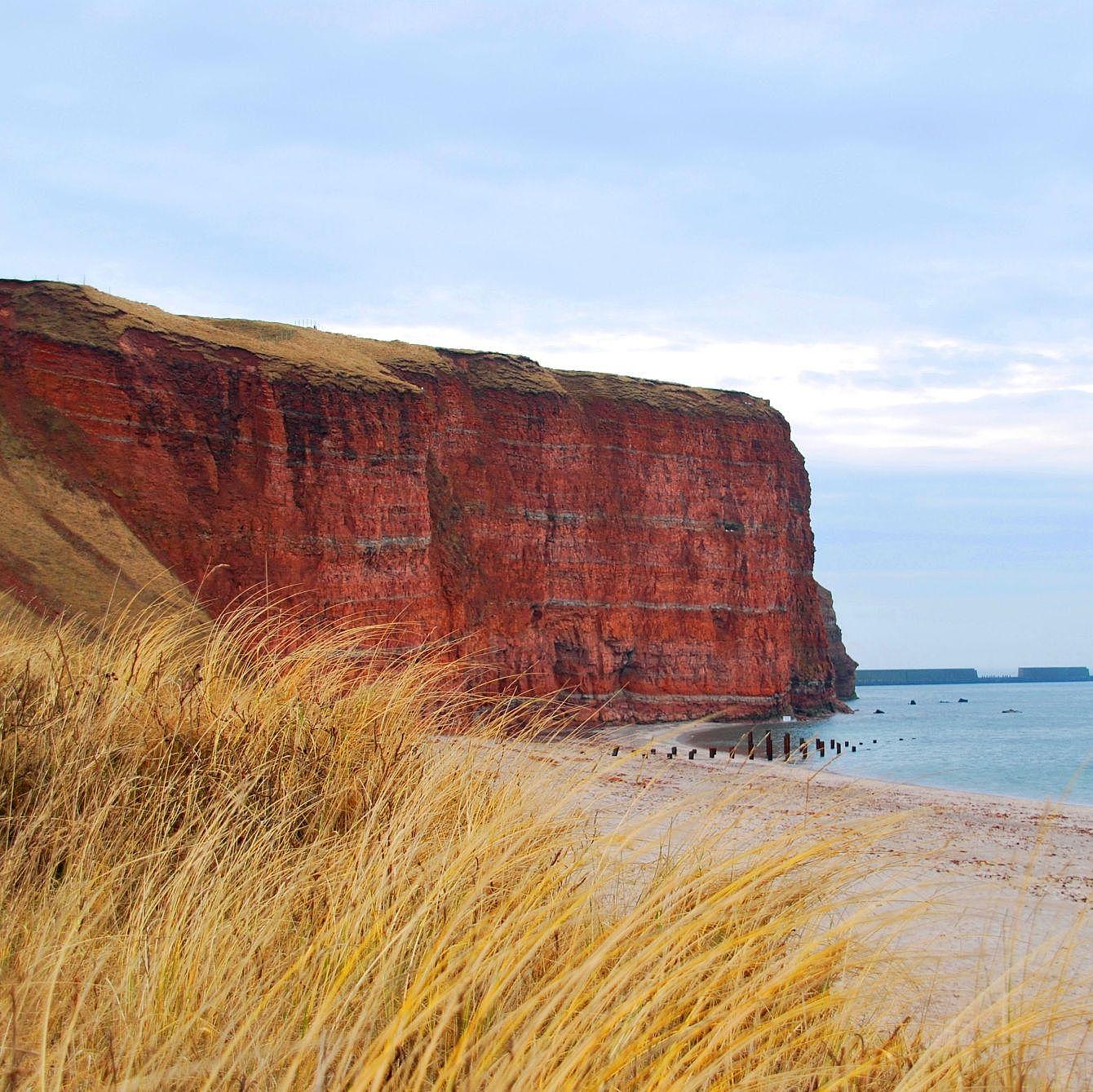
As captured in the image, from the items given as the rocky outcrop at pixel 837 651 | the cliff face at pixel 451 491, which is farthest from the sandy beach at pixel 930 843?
the rocky outcrop at pixel 837 651

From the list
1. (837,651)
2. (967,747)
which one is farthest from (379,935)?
(837,651)

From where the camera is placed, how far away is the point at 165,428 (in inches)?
1367

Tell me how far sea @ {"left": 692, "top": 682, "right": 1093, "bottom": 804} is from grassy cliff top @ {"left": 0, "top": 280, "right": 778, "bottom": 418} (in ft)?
66.1

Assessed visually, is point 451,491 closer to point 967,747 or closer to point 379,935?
point 967,747

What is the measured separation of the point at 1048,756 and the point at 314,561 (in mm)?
31410

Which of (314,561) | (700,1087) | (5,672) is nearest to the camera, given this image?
(700,1087)

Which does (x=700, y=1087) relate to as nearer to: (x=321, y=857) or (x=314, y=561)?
(x=321, y=857)

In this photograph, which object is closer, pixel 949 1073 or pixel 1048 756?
pixel 949 1073

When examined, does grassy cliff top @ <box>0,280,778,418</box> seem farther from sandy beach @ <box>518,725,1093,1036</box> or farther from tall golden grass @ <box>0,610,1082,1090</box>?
tall golden grass @ <box>0,610,1082,1090</box>

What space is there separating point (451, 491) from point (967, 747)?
91.2 ft

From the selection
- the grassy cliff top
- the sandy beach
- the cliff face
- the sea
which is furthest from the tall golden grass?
the grassy cliff top

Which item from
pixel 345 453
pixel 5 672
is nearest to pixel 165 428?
pixel 345 453

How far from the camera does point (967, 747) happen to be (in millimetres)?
48344

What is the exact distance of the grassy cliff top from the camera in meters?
33.5
